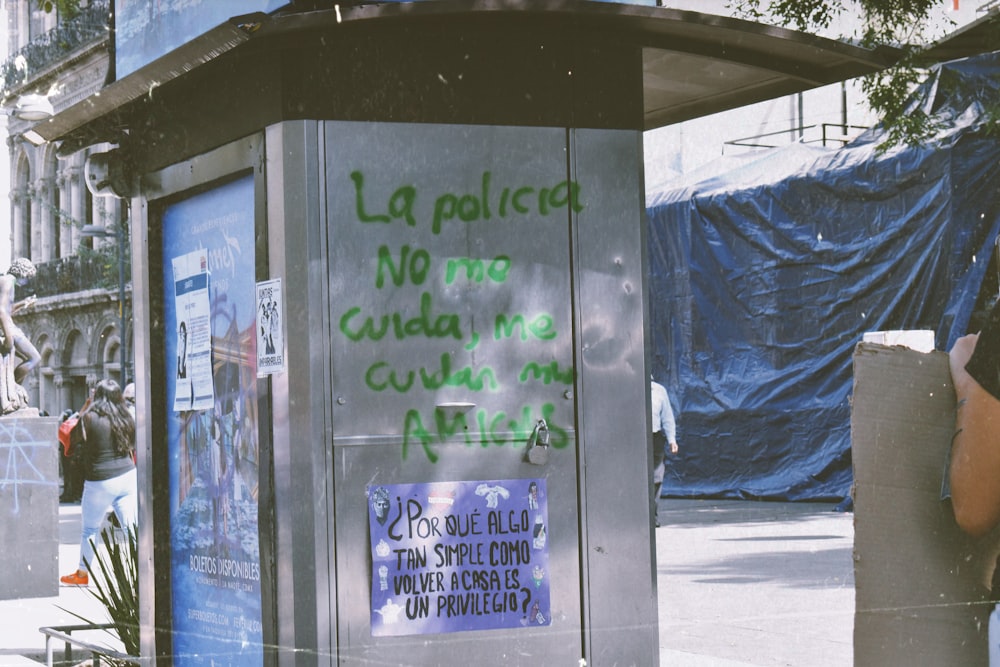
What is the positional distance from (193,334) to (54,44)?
46049 millimetres

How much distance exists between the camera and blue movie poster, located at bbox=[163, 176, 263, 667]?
5203 millimetres

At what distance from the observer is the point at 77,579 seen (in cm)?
1298

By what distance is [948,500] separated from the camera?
387 centimetres

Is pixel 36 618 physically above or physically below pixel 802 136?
below

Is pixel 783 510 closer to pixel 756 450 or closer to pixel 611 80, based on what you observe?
pixel 756 450

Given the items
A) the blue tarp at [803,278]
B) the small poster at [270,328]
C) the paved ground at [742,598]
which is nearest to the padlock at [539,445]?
the small poster at [270,328]

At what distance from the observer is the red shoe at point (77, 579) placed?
12867mm

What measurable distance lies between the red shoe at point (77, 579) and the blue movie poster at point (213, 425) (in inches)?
291

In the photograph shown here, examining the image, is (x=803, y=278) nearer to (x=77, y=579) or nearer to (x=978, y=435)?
(x=77, y=579)

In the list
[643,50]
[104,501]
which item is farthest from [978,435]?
[104,501]

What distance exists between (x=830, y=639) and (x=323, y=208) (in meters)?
5.07

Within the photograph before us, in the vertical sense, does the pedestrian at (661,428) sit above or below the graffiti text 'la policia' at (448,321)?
below

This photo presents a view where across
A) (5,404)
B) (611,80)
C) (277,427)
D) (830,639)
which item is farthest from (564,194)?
(5,404)

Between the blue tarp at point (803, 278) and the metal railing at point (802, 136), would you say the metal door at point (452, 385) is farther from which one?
the metal railing at point (802, 136)
